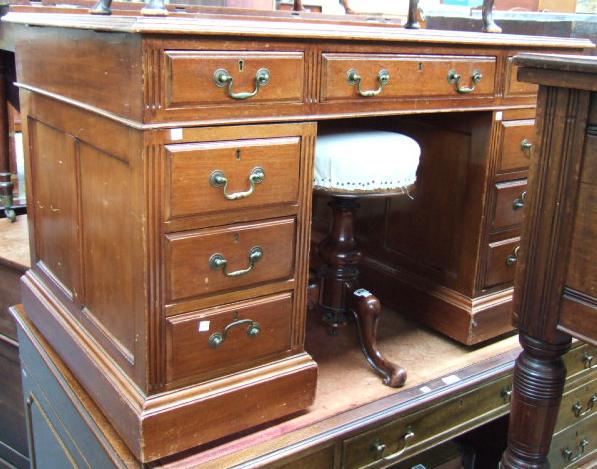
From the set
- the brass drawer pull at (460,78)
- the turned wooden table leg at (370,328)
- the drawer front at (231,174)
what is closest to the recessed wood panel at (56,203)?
the drawer front at (231,174)

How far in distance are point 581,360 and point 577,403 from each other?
0.43 ft

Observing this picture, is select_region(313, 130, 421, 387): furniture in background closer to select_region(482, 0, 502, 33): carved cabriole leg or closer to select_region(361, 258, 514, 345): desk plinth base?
select_region(361, 258, 514, 345): desk plinth base

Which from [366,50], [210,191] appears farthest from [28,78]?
[366,50]

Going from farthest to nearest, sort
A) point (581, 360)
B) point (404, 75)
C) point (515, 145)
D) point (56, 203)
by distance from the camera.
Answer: point (581, 360)
point (515, 145)
point (56, 203)
point (404, 75)

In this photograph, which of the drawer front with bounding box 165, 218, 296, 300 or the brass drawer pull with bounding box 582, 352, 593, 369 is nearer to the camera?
the drawer front with bounding box 165, 218, 296, 300

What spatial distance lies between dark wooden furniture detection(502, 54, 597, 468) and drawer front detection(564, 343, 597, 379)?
26.4 inches

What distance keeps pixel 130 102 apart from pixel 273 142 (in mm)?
223

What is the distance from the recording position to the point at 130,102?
92 cm

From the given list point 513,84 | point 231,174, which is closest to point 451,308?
point 513,84

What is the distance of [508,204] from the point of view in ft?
4.75

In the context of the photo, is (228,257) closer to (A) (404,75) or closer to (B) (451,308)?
(A) (404,75)

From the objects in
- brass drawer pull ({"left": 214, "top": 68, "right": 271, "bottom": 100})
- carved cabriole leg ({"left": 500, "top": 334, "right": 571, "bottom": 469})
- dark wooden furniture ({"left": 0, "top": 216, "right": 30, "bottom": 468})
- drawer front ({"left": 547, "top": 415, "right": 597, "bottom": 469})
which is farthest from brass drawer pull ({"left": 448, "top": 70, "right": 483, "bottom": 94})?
dark wooden furniture ({"left": 0, "top": 216, "right": 30, "bottom": 468})

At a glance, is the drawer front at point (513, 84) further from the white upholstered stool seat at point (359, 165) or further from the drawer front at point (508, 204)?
the white upholstered stool seat at point (359, 165)

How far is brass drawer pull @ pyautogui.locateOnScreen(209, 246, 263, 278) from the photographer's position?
3.36 ft
